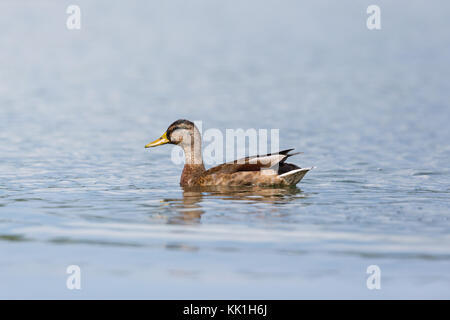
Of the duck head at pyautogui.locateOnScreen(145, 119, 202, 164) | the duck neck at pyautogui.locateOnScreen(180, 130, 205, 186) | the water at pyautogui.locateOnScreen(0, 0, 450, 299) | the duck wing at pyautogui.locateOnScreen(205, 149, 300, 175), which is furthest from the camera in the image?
the duck head at pyautogui.locateOnScreen(145, 119, 202, 164)

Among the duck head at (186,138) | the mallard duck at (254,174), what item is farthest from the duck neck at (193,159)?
the mallard duck at (254,174)

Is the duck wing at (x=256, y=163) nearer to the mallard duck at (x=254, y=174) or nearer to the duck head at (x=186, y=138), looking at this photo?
the mallard duck at (x=254, y=174)

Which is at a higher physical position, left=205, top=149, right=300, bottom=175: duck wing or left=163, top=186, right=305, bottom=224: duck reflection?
left=205, top=149, right=300, bottom=175: duck wing

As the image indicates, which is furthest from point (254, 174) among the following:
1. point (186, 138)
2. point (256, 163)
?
point (186, 138)

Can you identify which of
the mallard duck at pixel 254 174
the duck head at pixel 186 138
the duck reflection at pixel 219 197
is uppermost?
the duck head at pixel 186 138

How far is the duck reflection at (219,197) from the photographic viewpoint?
38.8ft

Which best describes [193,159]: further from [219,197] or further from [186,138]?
[219,197]

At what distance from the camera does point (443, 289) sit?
317 inches

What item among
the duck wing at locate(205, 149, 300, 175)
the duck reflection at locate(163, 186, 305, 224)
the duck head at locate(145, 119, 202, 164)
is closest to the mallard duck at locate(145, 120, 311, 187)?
the duck wing at locate(205, 149, 300, 175)

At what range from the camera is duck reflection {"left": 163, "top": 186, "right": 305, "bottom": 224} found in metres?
11.8

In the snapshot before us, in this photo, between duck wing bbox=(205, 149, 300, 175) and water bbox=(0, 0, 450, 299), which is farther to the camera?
duck wing bbox=(205, 149, 300, 175)

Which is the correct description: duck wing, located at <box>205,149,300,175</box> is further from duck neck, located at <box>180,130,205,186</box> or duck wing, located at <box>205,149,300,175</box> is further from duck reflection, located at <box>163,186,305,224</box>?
duck neck, located at <box>180,130,205,186</box>

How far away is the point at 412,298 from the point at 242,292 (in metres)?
1.56

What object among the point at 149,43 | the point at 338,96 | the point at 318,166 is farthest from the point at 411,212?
the point at 149,43
